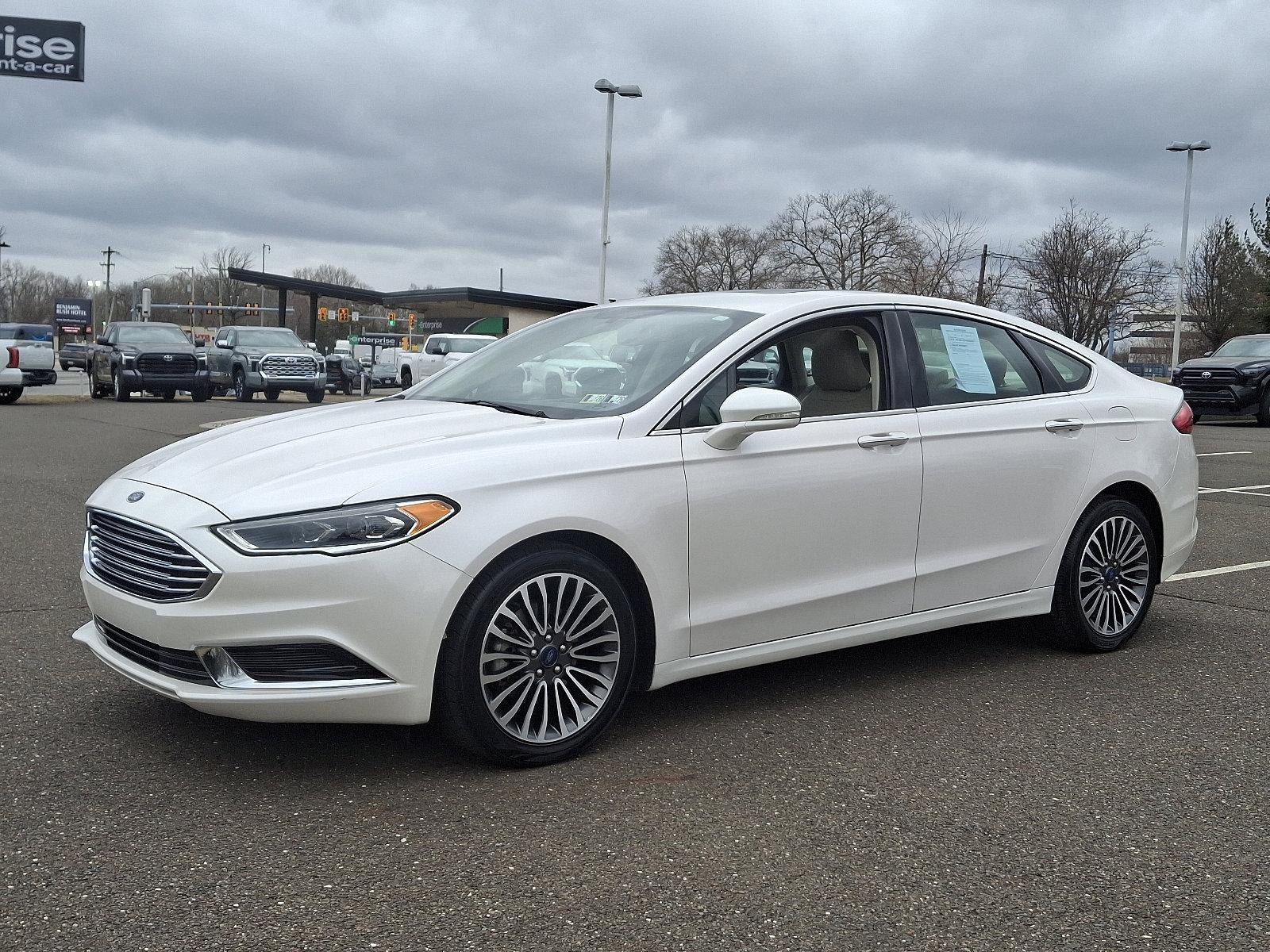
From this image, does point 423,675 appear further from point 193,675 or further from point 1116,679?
point 1116,679

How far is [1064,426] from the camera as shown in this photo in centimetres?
529

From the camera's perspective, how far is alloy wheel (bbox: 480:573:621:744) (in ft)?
12.4

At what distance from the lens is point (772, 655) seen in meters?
4.43

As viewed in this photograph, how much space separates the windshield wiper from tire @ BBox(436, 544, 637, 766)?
0.66 m

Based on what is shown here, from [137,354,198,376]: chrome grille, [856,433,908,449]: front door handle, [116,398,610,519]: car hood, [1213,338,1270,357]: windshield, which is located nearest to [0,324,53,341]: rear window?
[137,354,198,376]: chrome grille

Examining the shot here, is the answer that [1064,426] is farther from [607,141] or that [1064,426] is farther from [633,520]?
[607,141]

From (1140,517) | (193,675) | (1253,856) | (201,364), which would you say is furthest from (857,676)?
(201,364)

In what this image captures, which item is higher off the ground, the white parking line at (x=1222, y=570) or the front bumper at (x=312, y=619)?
the front bumper at (x=312, y=619)

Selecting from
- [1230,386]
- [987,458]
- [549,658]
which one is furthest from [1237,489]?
[1230,386]

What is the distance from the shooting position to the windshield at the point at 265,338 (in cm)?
2966

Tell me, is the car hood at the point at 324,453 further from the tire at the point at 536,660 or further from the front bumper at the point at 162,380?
the front bumper at the point at 162,380

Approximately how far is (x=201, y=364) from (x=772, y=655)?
86.0 feet

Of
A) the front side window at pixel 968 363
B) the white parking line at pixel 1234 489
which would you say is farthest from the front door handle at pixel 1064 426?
the white parking line at pixel 1234 489

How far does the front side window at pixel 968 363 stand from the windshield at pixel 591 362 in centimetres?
85
